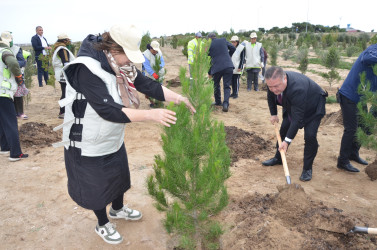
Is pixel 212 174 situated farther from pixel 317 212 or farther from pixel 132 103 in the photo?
pixel 317 212

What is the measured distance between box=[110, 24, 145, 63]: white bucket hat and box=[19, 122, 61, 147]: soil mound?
442 cm

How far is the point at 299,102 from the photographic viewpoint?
3.61 m

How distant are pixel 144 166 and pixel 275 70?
2568 mm

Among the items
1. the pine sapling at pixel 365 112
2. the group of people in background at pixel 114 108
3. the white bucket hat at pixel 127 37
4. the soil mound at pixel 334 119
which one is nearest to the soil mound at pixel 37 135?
the group of people in background at pixel 114 108

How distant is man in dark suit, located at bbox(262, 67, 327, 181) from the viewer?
352 cm

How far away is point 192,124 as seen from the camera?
230 cm

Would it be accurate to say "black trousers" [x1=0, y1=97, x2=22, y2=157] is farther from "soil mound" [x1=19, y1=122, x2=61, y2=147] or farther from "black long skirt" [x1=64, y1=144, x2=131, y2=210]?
"black long skirt" [x1=64, y1=144, x2=131, y2=210]

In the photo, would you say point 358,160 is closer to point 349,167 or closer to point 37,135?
point 349,167

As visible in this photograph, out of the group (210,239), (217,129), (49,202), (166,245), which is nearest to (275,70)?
(217,129)

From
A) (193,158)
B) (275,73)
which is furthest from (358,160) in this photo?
(193,158)

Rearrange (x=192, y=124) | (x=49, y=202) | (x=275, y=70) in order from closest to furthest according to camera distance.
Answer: (x=192, y=124) → (x=275, y=70) → (x=49, y=202)

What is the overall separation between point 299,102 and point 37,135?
5.16 metres

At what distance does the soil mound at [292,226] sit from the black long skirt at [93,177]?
4.16ft

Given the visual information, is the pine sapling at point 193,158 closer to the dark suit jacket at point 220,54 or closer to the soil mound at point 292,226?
the soil mound at point 292,226
